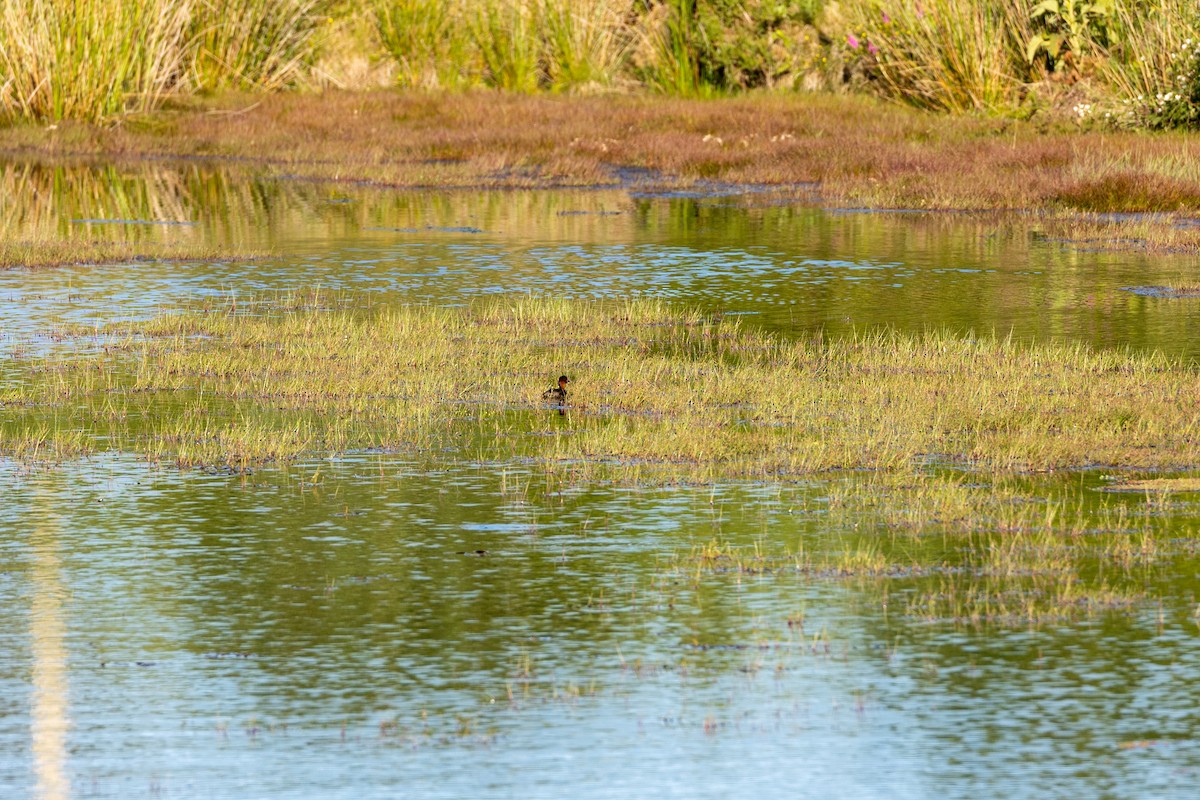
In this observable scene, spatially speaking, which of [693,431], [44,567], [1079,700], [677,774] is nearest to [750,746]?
[677,774]

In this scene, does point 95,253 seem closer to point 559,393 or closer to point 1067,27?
point 559,393

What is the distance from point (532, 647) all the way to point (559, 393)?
17.1ft

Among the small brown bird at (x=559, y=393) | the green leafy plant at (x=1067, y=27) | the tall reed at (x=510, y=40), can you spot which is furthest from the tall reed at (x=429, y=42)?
the small brown bird at (x=559, y=393)

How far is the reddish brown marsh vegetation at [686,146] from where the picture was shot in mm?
25297

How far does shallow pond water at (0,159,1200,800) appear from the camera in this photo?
667 centimetres

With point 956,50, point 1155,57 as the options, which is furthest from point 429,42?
point 1155,57

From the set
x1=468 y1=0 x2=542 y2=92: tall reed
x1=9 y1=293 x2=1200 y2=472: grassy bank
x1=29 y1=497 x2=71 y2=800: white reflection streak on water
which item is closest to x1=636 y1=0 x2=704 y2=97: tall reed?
x1=468 y1=0 x2=542 y2=92: tall reed

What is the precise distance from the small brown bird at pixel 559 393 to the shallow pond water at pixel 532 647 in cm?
152

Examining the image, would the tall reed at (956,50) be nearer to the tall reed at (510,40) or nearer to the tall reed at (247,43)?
the tall reed at (510,40)

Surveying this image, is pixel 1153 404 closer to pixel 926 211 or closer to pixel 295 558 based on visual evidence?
pixel 295 558

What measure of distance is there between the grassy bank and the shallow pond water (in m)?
0.48

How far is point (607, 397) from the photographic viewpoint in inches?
517

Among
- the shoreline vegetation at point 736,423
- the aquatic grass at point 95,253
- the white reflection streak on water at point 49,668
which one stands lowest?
the white reflection streak on water at point 49,668

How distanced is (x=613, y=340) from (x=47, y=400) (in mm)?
4373
